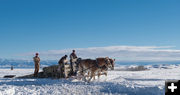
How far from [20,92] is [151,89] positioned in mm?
6537

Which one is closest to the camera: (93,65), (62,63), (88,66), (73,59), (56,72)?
(93,65)

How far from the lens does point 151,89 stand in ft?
42.2

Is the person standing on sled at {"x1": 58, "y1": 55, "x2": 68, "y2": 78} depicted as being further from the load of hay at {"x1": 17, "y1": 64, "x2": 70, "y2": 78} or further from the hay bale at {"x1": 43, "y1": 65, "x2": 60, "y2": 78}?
the hay bale at {"x1": 43, "y1": 65, "x2": 60, "y2": 78}

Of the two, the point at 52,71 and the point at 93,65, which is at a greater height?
the point at 93,65

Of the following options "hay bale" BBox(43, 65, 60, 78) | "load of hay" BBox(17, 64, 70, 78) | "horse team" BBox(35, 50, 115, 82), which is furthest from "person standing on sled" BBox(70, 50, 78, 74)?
"hay bale" BBox(43, 65, 60, 78)

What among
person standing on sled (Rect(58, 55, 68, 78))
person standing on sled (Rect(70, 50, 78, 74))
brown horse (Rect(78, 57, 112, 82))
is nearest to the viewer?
brown horse (Rect(78, 57, 112, 82))

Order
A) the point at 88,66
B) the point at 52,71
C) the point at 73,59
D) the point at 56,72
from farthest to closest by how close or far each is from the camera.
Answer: the point at 52,71 < the point at 56,72 < the point at 73,59 < the point at 88,66

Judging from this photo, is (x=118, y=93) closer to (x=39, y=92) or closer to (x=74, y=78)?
(x=39, y=92)

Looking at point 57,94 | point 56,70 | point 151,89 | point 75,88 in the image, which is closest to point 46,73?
point 56,70

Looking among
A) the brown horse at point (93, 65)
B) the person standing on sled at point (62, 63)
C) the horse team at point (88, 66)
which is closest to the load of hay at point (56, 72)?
the person standing on sled at point (62, 63)

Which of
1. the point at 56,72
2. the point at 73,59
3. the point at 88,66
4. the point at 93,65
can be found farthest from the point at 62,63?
the point at 93,65

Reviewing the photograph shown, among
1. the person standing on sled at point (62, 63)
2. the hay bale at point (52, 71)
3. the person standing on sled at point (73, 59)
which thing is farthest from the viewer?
the hay bale at point (52, 71)

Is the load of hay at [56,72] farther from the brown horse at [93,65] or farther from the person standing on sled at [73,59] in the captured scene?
the brown horse at [93,65]

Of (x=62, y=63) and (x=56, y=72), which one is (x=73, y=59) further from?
(x=56, y=72)
